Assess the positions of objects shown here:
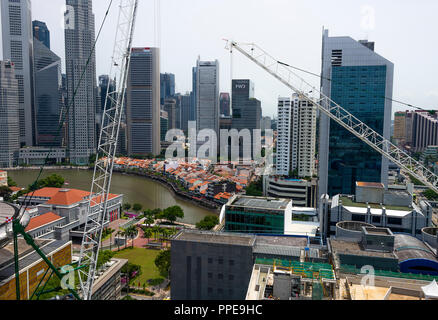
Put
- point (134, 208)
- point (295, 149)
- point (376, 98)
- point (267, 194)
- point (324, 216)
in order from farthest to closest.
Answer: point (295, 149) < point (267, 194) < point (134, 208) < point (376, 98) < point (324, 216)

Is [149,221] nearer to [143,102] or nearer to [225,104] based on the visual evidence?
[143,102]

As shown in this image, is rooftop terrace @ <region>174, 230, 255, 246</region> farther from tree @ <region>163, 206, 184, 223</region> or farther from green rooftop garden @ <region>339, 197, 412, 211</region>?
tree @ <region>163, 206, 184, 223</region>

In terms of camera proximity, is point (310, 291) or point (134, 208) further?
point (134, 208)

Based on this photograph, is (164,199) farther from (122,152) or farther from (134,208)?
(122,152)

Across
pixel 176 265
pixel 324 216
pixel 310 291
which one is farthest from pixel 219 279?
pixel 324 216

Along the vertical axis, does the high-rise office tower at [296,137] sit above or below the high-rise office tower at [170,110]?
below

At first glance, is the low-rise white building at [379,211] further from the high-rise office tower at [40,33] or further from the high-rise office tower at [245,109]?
the high-rise office tower at [40,33]

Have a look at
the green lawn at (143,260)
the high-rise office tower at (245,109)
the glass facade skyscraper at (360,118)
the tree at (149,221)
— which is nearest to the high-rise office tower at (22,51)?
the high-rise office tower at (245,109)
